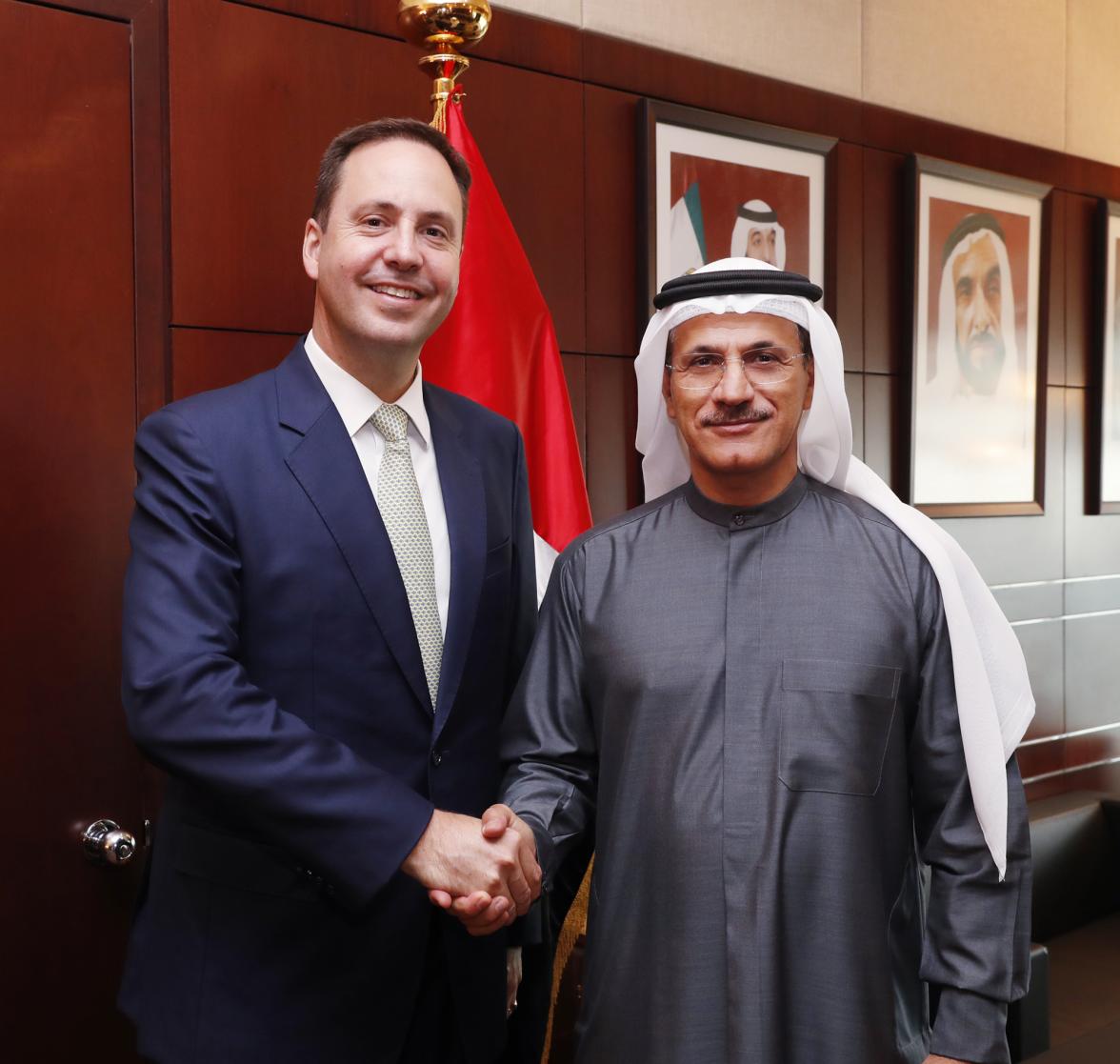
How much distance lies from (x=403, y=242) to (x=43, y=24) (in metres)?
0.91

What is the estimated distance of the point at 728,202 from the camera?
11.0 ft

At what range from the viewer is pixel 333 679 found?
1752 millimetres

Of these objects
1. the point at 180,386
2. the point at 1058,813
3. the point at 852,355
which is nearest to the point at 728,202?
the point at 852,355

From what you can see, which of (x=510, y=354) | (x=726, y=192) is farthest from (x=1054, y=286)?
(x=510, y=354)

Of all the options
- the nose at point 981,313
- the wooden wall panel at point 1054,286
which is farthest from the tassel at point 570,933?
the wooden wall panel at point 1054,286

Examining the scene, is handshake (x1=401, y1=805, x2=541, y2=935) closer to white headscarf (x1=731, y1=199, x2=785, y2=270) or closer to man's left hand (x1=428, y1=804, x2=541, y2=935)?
man's left hand (x1=428, y1=804, x2=541, y2=935)

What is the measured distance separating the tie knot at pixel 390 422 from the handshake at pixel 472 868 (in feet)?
1.98

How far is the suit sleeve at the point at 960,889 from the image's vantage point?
1.70m

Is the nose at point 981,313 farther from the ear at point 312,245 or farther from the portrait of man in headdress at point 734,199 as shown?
the ear at point 312,245

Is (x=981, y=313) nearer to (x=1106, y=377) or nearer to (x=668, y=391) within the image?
(x=1106, y=377)

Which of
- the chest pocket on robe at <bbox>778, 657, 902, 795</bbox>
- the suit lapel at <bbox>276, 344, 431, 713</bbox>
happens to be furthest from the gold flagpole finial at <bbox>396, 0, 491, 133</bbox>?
the chest pocket on robe at <bbox>778, 657, 902, 795</bbox>

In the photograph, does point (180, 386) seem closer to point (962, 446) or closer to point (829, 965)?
point (829, 965)

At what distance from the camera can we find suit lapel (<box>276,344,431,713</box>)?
177cm

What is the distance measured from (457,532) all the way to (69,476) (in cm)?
85
